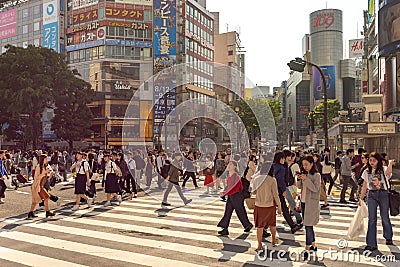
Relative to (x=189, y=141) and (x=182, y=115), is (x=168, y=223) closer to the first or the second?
(x=182, y=115)

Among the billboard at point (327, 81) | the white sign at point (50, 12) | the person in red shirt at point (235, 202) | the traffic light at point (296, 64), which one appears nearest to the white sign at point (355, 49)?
the billboard at point (327, 81)

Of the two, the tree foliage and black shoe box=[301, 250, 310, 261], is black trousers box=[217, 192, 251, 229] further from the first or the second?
the tree foliage

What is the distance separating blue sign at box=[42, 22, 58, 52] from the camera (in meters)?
66.1

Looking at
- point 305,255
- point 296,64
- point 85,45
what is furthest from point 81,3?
point 305,255

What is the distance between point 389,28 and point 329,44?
256ft

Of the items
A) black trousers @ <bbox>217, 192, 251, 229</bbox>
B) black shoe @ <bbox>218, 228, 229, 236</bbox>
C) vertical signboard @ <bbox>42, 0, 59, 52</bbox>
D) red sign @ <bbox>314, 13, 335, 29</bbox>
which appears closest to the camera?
black shoe @ <bbox>218, 228, 229, 236</bbox>

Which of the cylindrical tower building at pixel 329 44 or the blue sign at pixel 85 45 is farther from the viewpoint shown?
the cylindrical tower building at pixel 329 44

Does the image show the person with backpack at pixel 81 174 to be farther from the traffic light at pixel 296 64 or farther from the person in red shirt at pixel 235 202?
the traffic light at pixel 296 64

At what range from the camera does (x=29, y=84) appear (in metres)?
41.7

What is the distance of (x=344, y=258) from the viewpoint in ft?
25.1

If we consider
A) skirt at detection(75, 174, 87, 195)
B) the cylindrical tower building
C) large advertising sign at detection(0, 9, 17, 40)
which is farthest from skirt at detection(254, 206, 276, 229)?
the cylindrical tower building

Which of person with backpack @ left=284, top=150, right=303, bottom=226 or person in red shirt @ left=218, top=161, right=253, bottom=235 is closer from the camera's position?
person in red shirt @ left=218, top=161, right=253, bottom=235

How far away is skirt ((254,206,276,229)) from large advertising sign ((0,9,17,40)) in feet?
254

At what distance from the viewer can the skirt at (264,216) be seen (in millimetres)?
8207
